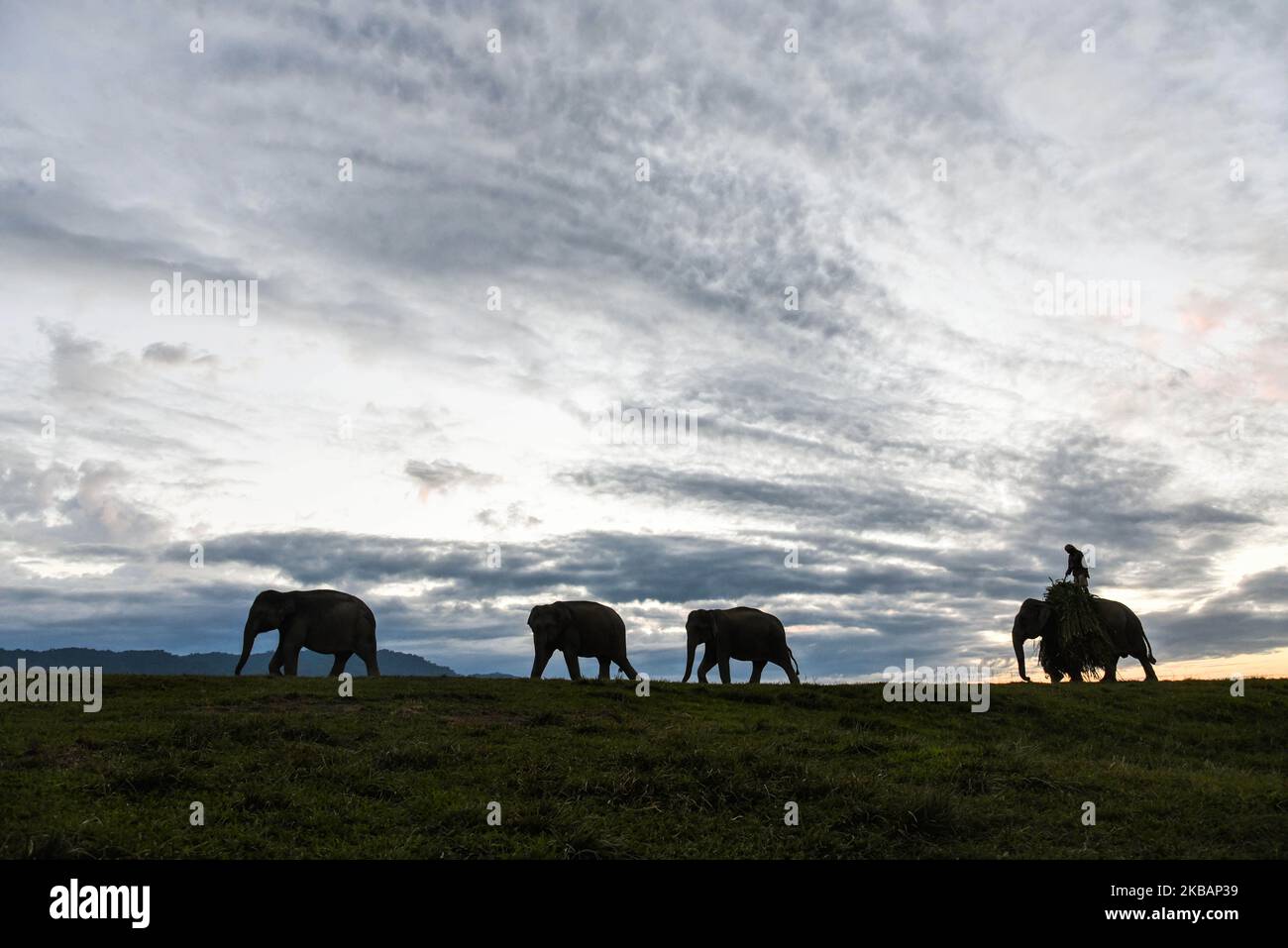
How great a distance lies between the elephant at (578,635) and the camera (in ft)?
98.3

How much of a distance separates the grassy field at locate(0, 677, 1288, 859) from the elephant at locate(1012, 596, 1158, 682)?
36.5 ft

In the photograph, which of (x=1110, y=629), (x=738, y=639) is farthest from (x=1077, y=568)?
(x=738, y=639)

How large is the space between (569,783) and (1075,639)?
23.4 meters

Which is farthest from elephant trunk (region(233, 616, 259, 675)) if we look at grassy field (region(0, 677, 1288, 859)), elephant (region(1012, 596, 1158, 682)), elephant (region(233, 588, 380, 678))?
elephant (region(1012, 596, 1158, 682))

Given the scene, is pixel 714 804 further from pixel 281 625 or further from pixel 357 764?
pixel 281 625

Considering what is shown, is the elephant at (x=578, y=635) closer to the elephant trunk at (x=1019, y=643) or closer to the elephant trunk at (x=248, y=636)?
the elephant trunk at (x=248, y=636)

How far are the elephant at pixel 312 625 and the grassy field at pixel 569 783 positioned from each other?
6.64 m

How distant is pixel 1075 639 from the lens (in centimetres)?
3200

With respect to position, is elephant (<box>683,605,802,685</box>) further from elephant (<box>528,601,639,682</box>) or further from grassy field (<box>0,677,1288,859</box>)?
grassy field (<box>0,677,1288,859</box>)

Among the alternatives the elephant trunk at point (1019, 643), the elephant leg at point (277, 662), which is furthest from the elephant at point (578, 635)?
the elephant trunk at point (1019, 643)

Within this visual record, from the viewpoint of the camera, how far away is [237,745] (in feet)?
50.1

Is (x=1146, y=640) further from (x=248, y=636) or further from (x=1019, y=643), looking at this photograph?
(x=248, y=636)
